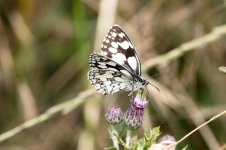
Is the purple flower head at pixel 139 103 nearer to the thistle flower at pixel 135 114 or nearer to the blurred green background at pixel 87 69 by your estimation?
the thistle flower at pixel 135 114

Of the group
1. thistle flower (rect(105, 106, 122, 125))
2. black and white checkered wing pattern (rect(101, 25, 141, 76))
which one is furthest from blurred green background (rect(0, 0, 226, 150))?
thistle flower (rect(105, 106, 122, 125))

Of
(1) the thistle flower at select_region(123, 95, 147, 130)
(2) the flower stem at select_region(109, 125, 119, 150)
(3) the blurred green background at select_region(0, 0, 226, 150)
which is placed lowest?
(2) the flower stem at select_region(109, 125, 119, 150)

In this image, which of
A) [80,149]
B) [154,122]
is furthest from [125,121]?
[154,122]

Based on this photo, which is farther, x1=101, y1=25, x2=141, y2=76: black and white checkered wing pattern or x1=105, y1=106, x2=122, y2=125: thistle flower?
x1=101, y1=25, x2=141, y2=76: black and white checkered wing pattern

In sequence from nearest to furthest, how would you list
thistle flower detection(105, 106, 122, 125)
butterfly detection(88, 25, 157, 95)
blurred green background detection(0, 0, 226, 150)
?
thistle flower detection(105, 106, 122, 125), butterfly detection(88, 25, 157, 95), blurred green background detection(0, 0, 226, 150)

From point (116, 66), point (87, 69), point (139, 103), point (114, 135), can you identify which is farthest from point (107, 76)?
point (87, 69)

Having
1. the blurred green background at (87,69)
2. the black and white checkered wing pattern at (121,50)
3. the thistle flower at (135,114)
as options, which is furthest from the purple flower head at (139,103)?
the blurred green background at (87,69)

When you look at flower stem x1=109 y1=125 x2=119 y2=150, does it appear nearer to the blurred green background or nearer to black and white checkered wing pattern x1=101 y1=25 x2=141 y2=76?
black and white checkered wing pattern x1=101 y1=25 x2=141 y2=76

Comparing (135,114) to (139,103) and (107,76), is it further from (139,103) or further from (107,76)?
(107,76)

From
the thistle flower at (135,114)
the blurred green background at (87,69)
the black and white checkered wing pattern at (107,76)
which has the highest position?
the blurred green background at (87,69)
